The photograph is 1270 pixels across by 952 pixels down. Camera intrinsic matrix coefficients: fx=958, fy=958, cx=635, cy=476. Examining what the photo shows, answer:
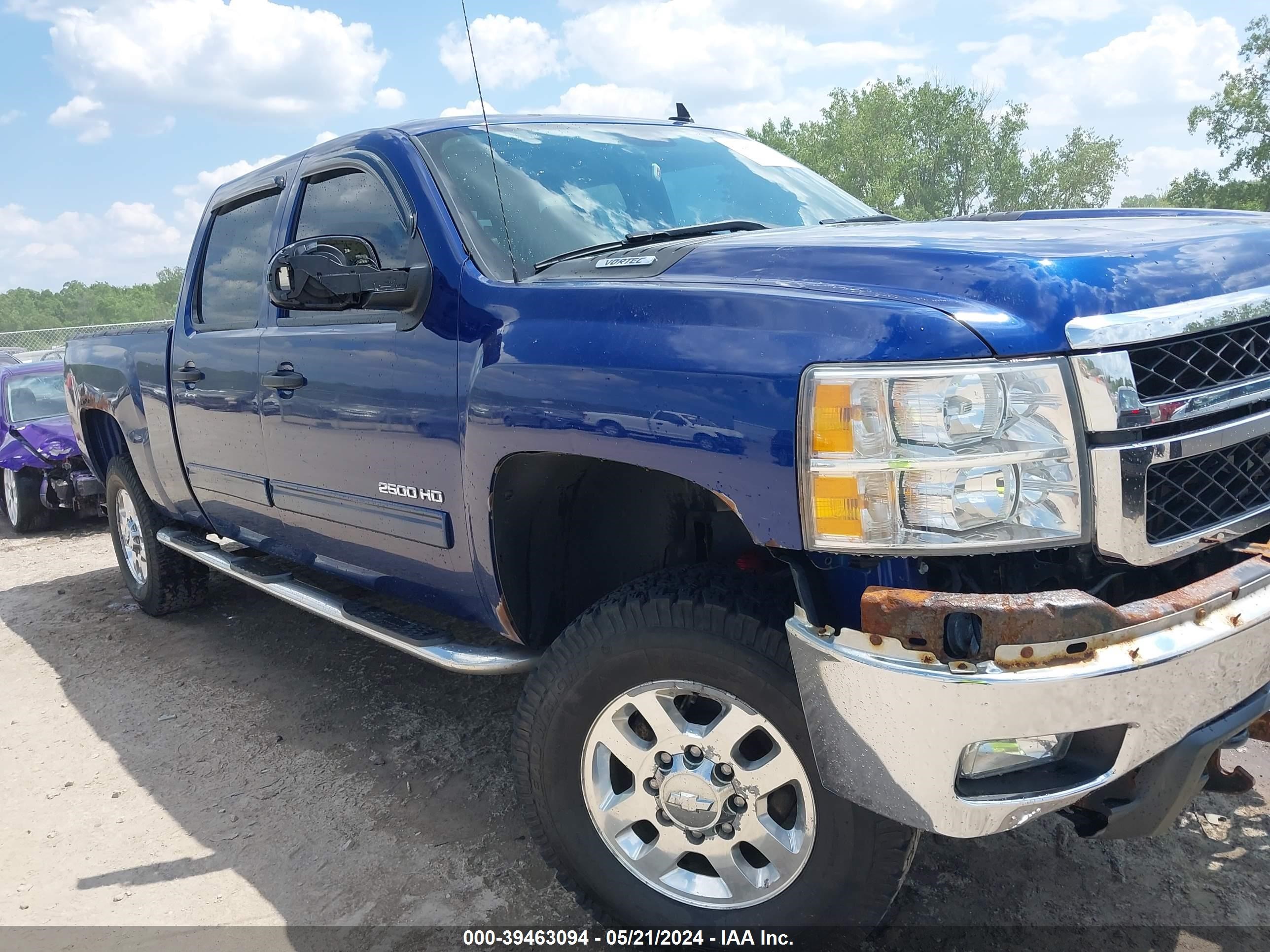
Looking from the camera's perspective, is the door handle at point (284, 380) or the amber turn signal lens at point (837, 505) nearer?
the amber turn signal lens at point (837, 505)

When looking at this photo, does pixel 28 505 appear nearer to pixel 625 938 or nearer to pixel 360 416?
pixel 360 416

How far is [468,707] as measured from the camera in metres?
3.88

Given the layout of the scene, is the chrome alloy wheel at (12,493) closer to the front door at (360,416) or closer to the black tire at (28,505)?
the black tire at (28,505)

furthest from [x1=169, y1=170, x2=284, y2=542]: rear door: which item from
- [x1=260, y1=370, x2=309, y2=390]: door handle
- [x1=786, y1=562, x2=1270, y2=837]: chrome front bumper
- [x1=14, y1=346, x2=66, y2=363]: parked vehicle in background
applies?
[x1=14, y1=346, x2=66, y2=363]: parked vehicle in background

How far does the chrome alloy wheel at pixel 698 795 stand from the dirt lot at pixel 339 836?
1.48 feet

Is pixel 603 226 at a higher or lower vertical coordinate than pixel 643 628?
higher

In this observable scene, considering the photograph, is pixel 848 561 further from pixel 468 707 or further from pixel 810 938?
pixel 468 707

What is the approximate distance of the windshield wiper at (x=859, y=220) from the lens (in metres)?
3.26

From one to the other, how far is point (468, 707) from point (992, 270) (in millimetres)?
2817

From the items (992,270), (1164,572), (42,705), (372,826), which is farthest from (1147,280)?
(42,705)

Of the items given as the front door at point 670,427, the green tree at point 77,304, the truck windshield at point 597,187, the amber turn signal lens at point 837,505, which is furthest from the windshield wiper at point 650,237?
the green tree at point 77,304

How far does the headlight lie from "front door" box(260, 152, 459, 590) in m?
1.25

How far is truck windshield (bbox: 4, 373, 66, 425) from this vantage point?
9000 millimetres

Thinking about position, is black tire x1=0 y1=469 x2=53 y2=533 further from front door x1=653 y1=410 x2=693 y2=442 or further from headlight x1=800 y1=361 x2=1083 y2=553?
headlight x1=800 y1=361 x2=1083 y2=553
